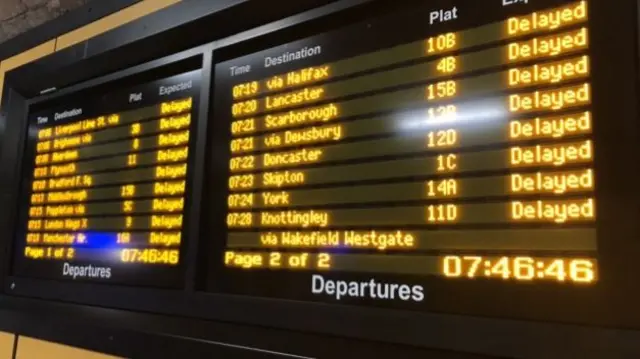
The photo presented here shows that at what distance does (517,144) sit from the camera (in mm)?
849

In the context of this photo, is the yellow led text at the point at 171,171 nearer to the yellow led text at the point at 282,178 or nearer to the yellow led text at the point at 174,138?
the yellow led text at the point at 174,138

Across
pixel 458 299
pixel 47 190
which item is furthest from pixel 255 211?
pixel 47 190

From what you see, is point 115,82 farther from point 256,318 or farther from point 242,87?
point 256,318

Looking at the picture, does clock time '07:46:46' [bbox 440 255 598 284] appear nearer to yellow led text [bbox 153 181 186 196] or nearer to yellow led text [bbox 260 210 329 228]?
yellow led text [bbox 260 210 329 228]

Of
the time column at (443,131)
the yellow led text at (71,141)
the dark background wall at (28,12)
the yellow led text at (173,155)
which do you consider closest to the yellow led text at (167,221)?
the yellow led text at (173,155)

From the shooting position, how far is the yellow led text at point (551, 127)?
0.80m

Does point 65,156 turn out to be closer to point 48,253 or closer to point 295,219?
point 48,253

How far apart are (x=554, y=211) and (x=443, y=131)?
201 millimetres

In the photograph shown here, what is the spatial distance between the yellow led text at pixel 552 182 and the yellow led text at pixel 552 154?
15mm

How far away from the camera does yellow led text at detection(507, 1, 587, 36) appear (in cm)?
83

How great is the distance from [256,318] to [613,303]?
56cm

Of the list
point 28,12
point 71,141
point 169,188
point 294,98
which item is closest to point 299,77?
point 294,98

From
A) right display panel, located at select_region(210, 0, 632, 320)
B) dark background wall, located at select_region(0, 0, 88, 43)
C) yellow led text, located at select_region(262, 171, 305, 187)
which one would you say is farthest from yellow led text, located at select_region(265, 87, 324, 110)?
dark background wall, located at select_region(0, 0, 88, 43)

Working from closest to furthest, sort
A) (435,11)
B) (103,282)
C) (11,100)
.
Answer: (435,11) < (103,282) < (11,100)
